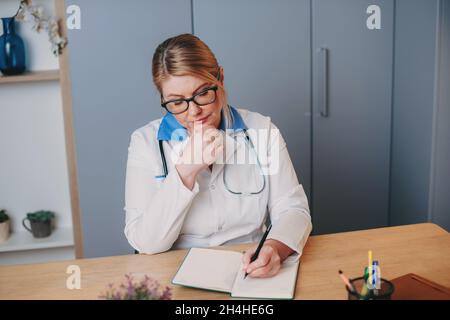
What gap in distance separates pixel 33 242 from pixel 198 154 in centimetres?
144

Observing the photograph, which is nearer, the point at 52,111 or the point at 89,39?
the point at 89,39

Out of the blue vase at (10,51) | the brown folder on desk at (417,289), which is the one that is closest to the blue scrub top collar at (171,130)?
the brown folder on desk at (417,289)

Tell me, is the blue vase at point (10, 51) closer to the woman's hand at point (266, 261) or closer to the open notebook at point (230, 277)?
Result: the open notebook at point (230, 277)

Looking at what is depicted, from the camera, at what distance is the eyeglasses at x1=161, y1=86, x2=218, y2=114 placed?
140 centimetres

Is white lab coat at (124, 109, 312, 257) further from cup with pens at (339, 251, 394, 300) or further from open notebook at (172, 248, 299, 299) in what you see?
cup with pens at (339, 251, 394, 300)

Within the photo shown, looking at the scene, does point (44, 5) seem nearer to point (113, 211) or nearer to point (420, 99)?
point (113, 211)

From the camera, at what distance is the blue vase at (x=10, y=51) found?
2285 millimetres

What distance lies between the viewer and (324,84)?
2.36 m

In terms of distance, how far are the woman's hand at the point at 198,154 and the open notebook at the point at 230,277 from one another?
0.20m

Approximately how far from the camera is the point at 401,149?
245cm

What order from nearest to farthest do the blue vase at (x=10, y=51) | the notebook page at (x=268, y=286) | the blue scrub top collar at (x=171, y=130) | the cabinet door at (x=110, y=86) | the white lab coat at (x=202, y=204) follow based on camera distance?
the notebook page at (x=268, y=286) → the white lab coat at (x=202, y=204) → the blue scrub top collar at (x=171, y=130) → the cabinet door at (x=110, y=86) → the blue vase at (x=10, y=51)

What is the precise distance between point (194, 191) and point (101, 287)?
0.33 metres
